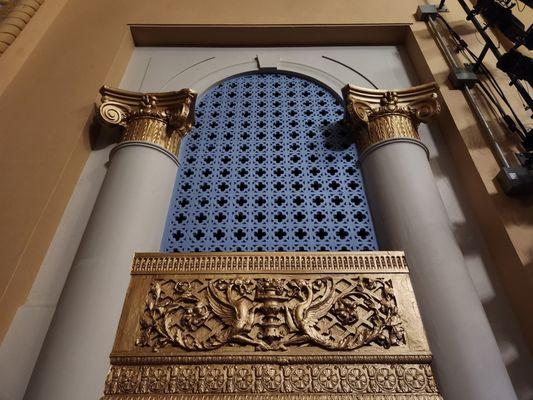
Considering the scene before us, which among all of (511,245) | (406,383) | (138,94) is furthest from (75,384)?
(511,245)

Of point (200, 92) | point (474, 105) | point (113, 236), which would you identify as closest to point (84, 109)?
point (200, 92)

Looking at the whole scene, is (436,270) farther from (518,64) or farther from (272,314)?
(518,64)

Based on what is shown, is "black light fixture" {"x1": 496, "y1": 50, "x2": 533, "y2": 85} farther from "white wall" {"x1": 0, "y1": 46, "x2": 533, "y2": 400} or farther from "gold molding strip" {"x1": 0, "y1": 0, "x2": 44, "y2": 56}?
"gold molding strip" {"x1": 0, "y1": 0, "x2": 44, "y2": 56}

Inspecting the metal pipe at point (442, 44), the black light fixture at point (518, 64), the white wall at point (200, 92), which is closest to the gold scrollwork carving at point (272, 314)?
the white wall at point (200, 92)

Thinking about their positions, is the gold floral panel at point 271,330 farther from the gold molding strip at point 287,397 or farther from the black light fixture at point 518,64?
the black light fixture at point 518,64

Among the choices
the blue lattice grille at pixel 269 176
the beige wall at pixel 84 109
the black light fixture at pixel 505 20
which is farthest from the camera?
the black light fixture at pixel 505 20

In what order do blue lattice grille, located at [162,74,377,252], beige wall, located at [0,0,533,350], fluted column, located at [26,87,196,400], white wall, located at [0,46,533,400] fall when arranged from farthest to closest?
blue lattice grille, located at [162,74,377,252] < beige wall, located at [0,0,533,350] < white wall, located at [0,46,533,400] < fluted column, located at [26,87,196,400]

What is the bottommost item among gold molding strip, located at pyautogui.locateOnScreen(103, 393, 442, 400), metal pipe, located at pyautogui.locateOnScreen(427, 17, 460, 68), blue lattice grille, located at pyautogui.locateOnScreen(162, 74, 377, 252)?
gold molding strip, located at pyautogui.locateOnScreen(103, 393, 442, 400)

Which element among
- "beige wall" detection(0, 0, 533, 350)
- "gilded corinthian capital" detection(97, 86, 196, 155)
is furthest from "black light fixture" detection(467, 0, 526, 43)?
"gilded corinthian capital" detection(97, 86, 196, 155)

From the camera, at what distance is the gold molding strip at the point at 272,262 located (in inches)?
87.0

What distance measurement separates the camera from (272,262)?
2.22 m

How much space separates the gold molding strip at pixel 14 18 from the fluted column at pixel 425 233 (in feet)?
9.74

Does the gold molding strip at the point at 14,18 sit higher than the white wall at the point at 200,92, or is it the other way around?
the gold molding strip at the point at 14,18

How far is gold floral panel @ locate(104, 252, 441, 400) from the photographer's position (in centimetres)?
185
